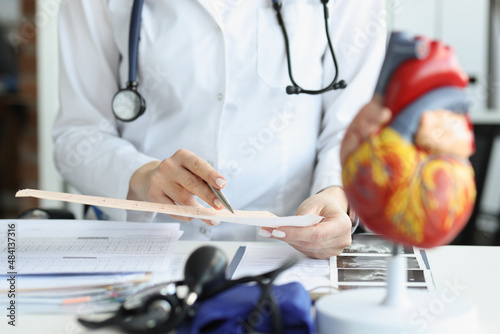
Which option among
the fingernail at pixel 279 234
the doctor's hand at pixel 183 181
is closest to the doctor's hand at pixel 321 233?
the fingernail at pixel 279 234

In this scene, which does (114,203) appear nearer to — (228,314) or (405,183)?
(228,314)

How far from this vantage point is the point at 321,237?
Answer: 77cm

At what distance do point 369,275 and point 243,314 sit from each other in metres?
0.28

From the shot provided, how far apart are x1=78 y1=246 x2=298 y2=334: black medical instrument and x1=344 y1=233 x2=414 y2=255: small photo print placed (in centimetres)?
31

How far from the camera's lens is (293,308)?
1.72 feet

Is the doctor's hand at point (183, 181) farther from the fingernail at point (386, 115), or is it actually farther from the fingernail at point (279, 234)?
the fingernail at point (386, 115)

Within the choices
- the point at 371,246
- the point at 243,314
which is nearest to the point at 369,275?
the point at 371,246

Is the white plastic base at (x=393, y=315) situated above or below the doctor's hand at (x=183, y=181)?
below

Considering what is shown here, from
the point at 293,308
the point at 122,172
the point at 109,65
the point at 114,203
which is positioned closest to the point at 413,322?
the point at 293,308

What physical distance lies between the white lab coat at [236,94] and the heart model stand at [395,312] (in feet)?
1.64

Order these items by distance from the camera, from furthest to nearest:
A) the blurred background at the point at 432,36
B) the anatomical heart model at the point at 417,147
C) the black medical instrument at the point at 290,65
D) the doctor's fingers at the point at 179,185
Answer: the blurred background at the point at 432,36
the black medical instrument at the point at 290,65
the doctor's fingers at the point at 179,185
the anatomical heart model at the point at 417,147

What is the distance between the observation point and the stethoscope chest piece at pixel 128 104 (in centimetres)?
107

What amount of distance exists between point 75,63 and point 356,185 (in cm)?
85

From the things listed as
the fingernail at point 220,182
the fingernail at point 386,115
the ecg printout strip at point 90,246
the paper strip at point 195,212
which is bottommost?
the ecg printout strip at point 90,246
